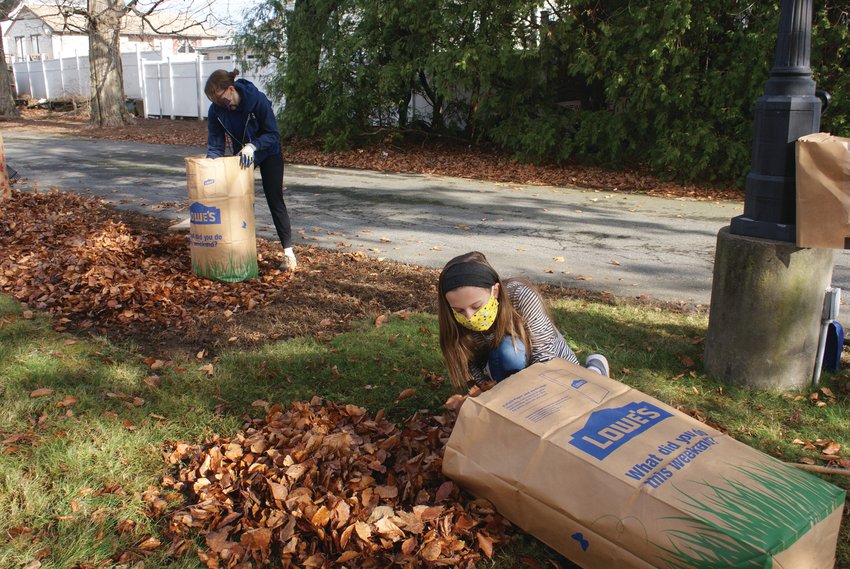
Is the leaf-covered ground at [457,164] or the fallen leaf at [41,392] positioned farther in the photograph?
the leaf-covered ground at [457,164]

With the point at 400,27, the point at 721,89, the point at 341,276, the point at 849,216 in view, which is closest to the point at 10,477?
the point at 341,276

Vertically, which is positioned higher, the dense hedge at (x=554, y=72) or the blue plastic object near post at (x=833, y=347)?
the dense hedge at (x=554, y=72)

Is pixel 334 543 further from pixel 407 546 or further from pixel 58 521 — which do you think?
pixel 58 521

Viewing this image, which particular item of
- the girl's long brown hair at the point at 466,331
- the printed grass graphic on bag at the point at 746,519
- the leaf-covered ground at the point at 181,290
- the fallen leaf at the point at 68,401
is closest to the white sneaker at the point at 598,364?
the girl's long brown hair at the point at 466,331

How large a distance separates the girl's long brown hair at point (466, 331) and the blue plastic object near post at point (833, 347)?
6.64ft

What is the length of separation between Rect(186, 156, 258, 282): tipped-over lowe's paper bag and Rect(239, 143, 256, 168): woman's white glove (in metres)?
0.04

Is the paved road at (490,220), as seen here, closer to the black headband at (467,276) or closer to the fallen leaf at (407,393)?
the fallen leaf at (407,393)

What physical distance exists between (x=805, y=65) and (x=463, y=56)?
1102 cm

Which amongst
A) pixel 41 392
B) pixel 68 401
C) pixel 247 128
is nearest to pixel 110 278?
pixel 247 128

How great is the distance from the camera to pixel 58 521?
2867mm

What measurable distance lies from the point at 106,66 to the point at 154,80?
6595 mm

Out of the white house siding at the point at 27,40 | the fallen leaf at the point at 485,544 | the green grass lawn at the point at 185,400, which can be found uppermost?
the white house siding at the point at 27,40

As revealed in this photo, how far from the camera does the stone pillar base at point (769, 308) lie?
3.83m

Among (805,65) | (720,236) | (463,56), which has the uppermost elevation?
(463,56)
